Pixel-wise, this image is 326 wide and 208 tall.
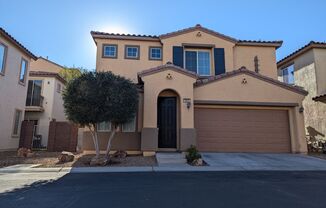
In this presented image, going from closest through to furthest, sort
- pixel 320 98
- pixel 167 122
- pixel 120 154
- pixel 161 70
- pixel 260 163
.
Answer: pixel 260 163, pixel 120 154, pixel 161 70, pixel 167 122, pixel 320 98

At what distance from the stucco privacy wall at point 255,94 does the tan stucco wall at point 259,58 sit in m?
3.29

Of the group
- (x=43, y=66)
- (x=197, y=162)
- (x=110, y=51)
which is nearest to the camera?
(x=197, y=162)

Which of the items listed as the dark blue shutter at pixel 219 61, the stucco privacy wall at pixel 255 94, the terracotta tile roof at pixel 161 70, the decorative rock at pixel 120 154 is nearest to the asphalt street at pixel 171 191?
the decorative rock at pixel 120 154

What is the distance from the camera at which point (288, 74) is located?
68.3 feet

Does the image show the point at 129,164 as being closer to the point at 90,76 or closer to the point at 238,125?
the point at 90,76

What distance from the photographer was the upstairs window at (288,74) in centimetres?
2030

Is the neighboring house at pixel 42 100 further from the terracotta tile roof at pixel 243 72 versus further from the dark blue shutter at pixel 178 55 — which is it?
the terracotta tile roof at pixel 243 72

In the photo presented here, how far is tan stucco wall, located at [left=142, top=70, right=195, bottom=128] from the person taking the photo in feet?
40.4

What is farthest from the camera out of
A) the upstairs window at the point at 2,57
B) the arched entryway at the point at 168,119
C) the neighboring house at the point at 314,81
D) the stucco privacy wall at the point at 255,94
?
the neighboring house at the point at 314,81

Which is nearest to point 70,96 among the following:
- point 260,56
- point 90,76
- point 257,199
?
point 90,76

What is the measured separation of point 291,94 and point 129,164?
9.91 m

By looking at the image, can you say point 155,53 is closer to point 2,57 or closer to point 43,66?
point 2,57

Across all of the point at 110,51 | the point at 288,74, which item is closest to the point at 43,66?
the point at 110,51

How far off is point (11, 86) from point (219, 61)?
45.2 feet
